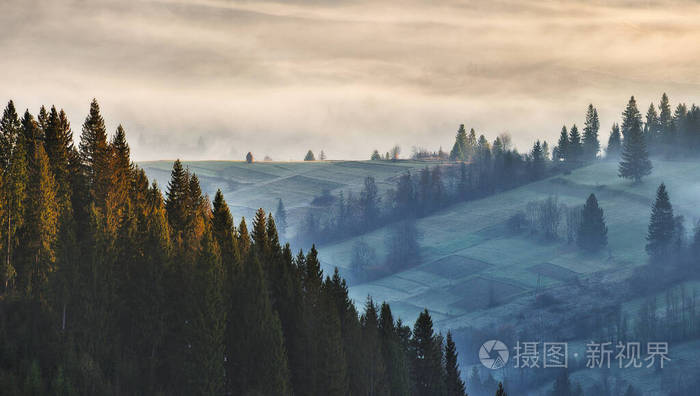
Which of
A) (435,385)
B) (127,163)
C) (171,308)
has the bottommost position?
(435,385)

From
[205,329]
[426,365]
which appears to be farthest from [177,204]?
[426,365]

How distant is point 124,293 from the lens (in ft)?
217

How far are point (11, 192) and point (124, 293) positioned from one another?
11101 mm

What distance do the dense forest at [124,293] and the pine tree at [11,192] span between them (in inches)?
4.0

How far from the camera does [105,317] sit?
208 feet

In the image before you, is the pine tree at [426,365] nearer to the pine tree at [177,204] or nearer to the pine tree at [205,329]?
the pine tree at [177,204]

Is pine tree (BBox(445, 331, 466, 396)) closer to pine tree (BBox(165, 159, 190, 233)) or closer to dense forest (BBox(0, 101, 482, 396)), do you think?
dense forest (BBox(0, 101, 482, 396))

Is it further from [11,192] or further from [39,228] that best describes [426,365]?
[11,192]

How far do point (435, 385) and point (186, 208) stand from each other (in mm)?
45391

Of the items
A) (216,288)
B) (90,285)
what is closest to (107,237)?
(90,285)

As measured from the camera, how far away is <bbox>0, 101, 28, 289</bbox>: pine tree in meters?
62.4

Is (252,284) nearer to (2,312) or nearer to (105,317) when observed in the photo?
(105,317)

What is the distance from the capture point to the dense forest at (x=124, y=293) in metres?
61.5

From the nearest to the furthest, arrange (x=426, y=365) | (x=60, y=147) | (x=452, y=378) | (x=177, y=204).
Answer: (x=60, y=147)
(x=177, y=204)
(x=426, y=365)
(x=452, y=378)
